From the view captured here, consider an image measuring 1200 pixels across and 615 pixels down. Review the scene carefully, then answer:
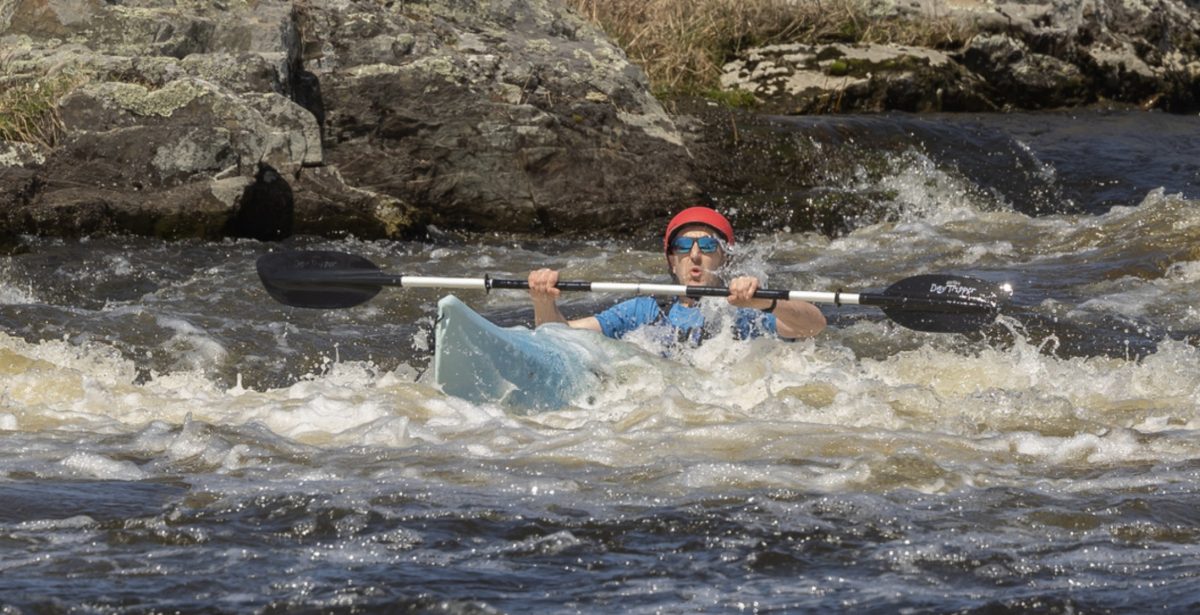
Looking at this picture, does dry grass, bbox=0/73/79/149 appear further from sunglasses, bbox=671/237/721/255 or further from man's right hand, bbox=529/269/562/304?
sunglasses, bbox=671/237/721/255

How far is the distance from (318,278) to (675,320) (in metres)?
1.54

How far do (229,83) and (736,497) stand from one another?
19.1 feet

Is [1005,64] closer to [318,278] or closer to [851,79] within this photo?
[851,79]

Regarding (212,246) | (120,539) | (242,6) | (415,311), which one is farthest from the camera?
(242,6)

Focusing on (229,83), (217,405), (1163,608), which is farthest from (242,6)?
(1163,608)

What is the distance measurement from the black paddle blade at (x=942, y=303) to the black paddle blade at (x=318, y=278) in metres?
2.11

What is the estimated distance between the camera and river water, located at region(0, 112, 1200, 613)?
3.60 m

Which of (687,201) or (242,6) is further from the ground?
(242,6)

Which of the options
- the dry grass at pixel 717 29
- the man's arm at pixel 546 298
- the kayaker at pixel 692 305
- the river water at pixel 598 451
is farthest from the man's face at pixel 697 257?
the dry grass at pixel 717 29

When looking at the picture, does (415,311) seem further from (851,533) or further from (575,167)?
(851,533)

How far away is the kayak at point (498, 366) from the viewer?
5496 millimetres

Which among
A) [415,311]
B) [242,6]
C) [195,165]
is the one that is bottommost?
[415,311]

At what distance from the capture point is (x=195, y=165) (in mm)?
8695

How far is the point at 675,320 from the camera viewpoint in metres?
6.28
